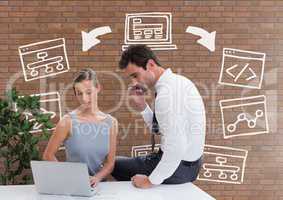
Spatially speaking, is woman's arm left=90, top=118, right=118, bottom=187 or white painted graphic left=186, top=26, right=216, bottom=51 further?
white painted graphic left=186, top=26, right=216, bottom=51

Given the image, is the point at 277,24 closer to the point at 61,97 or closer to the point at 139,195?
the point at 61,97

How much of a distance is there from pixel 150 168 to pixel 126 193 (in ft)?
1.44

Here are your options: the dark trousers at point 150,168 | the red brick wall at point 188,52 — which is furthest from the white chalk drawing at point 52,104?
the dark trousers at point 150,168

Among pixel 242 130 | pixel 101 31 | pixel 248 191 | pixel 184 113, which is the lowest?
pixel 248 191

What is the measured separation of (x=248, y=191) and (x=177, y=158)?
2276mm

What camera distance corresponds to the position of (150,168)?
8.64 feet

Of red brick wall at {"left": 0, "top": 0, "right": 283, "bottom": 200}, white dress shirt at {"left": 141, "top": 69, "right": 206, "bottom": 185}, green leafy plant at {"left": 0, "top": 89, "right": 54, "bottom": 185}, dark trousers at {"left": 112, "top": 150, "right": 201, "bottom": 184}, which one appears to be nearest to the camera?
white dress shirt at {"left": 141, "top": 69, "right": 206, "bottom": 185}

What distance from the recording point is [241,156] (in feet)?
13.8

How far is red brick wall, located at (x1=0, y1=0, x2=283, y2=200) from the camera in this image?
4.00 meters

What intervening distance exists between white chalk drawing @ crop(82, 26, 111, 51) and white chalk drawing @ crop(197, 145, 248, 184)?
5.34 ft

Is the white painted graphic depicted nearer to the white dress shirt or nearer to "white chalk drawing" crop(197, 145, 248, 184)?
"white chalk drawing" crop(197, 145, 248, 184)

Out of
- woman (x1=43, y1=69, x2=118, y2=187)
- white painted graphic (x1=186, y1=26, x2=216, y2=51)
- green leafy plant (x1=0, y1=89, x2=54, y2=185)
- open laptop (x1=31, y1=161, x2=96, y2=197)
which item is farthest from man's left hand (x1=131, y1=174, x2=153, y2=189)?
white painted graphic (x1=186, y1=26, x2=216, y2=51)

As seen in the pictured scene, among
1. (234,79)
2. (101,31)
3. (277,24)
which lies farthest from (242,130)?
(101,31)

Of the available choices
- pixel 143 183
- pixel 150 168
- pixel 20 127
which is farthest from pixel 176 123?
pixel 20 127
